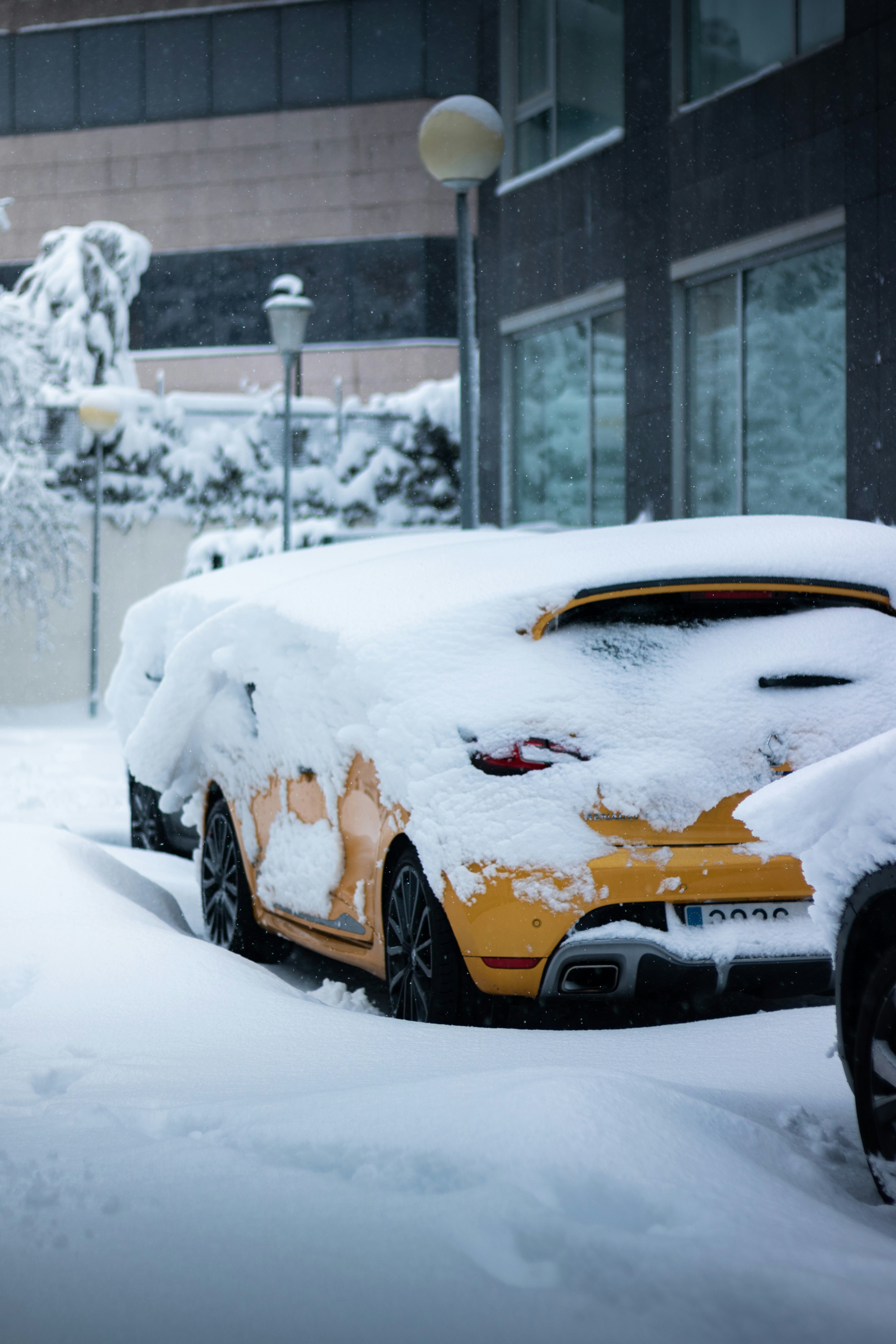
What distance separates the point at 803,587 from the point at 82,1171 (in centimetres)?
271

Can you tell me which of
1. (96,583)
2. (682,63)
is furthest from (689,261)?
(96,583)

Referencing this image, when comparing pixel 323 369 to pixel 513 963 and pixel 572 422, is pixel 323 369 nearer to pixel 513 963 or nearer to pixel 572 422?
pixel 572 422

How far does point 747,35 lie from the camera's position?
14102mm

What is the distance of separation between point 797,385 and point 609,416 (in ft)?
11.2

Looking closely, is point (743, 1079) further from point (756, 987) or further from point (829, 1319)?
point (829, 1319)

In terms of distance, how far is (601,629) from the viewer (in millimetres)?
4535

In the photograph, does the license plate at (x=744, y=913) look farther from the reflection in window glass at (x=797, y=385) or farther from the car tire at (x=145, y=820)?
the reflection in window glass at (x=797, y=385)

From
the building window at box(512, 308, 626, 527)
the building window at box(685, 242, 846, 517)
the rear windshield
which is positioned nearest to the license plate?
the rear windshield

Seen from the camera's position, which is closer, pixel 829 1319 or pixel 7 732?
pixel 829 1319

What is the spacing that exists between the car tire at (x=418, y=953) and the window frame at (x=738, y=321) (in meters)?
9.63

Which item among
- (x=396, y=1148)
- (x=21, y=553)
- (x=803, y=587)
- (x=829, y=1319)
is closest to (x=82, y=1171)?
(x=396, y=1148)

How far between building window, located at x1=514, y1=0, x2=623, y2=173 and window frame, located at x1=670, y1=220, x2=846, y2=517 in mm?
2285

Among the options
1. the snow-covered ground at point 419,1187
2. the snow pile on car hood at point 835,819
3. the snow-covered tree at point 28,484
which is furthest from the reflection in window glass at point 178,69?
the snow pile on car hood at point 835,819

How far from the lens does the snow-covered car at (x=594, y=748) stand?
421 cm
